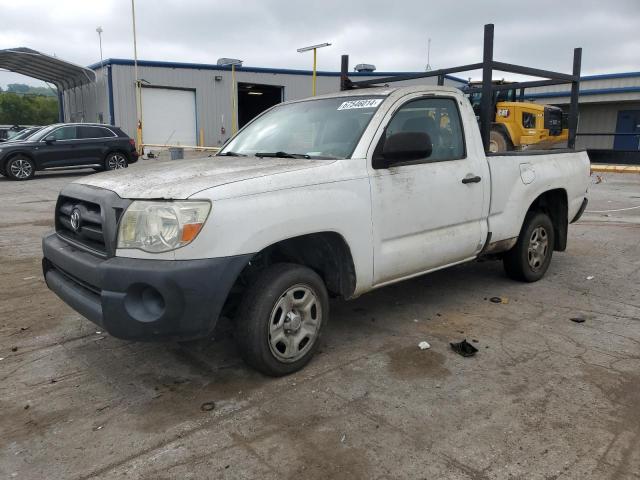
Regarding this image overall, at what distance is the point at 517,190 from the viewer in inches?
198

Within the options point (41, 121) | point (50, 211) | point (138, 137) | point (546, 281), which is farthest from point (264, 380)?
point (41, 121)

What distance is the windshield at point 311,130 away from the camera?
393cm

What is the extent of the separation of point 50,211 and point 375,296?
795cm

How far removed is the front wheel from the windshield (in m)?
13.8

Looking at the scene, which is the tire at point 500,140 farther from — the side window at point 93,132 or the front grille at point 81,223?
the front grille at point 81,223

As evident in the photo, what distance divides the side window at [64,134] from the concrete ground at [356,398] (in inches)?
509

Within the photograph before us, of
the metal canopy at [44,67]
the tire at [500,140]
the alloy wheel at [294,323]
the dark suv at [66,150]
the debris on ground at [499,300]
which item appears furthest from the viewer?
the metal canopy at [44,67]

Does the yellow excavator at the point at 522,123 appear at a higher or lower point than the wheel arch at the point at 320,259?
higher

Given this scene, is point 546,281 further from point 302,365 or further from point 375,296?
point 302,365

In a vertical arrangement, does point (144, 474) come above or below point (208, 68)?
below

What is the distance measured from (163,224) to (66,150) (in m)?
15.5

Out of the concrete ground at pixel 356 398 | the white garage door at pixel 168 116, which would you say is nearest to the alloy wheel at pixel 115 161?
the white garage door at pixel 168 116

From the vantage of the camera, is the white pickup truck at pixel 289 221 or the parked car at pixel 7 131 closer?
the white pickup truck at pixel 289 221

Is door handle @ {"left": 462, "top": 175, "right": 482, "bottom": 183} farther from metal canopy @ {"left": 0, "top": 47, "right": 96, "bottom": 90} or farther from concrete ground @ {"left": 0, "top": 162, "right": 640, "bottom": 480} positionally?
metal canopy @ {"left": 0, "top": 47, "right": 96, "bottom": 90}
